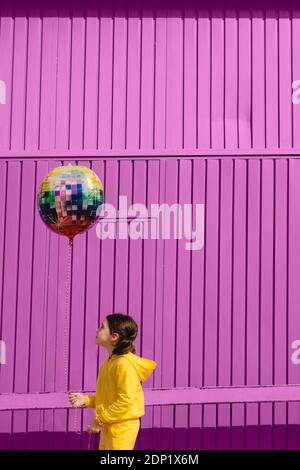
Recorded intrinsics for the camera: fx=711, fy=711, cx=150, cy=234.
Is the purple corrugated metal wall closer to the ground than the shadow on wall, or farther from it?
farther from it

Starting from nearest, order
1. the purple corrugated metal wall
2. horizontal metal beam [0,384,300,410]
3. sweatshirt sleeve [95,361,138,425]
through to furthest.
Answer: sweatshirt sleeve [95,361,138,425], horizontal metal beam [0,384,300,410], the purple corrugated metal wall

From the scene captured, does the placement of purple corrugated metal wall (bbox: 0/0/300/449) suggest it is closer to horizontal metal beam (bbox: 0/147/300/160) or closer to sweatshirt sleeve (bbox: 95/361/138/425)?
horizontal metal beam (bbox: 0/147/300/160)

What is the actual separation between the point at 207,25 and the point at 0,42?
1.94 m

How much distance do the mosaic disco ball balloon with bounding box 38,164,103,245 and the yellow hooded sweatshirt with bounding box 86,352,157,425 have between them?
1164 mm

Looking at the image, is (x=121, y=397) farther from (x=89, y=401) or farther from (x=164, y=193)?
(x=164, y=193)

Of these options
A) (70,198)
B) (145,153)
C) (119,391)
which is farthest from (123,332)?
(145,153)

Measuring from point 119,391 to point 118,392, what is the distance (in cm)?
1

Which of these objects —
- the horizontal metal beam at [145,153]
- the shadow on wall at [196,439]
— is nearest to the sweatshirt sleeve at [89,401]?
the shadow on wall at [196,439]

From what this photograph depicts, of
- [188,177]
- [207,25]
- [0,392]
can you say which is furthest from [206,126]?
[0,392]

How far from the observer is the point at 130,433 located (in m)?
4.46

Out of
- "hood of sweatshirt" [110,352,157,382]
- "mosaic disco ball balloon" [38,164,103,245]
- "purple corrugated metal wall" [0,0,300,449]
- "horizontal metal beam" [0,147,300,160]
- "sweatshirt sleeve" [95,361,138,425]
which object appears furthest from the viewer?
"horizontal metal beam" [0,147,300,160]

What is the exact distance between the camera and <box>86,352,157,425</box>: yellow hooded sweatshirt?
14.4ft

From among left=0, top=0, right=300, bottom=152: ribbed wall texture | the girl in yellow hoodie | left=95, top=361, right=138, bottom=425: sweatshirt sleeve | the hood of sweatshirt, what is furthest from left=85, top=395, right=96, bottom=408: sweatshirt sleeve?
left=0, top=0, right=300, bottom=152: ribbed wall texture
